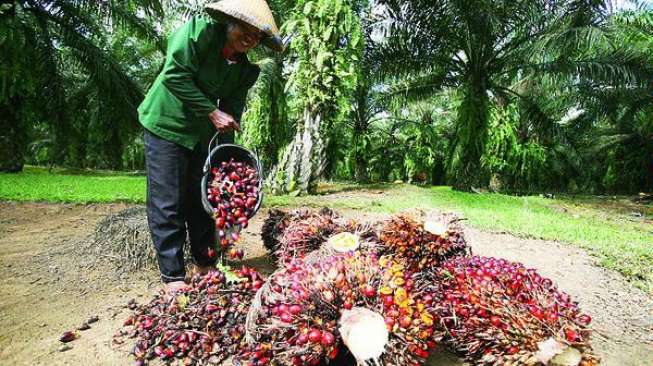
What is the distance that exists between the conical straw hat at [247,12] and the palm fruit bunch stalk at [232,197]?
741 mm

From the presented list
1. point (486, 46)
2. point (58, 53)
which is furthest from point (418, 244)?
point (58, 53)

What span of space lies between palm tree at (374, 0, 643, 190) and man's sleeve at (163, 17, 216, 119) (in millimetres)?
6972

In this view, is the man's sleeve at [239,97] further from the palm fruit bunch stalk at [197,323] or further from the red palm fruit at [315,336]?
the red palm fruit at [315,336]

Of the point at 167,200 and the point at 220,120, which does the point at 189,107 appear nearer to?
the point at 220,120

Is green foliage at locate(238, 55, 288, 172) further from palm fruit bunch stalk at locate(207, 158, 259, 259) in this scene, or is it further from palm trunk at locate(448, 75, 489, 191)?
palm fruit bunch stalk at locate(207, 158, 259, 259)

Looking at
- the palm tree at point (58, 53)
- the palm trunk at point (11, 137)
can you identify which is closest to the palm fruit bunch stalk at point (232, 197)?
the palm tree at point (58, 53)

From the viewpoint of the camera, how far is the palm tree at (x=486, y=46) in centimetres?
770


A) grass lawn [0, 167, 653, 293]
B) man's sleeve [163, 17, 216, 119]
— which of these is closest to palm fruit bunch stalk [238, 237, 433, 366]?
man's sleeve [163, 17, 216, 119]

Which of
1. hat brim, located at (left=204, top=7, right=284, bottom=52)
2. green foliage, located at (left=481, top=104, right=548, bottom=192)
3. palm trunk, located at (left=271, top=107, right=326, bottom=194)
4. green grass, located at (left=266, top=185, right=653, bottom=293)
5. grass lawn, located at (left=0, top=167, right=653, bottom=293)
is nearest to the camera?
hat brim, located at (left=204, top=7, right=284, bottom=52)

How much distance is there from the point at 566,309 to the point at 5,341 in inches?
95.4

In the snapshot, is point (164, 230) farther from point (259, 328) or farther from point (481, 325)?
point (481, 325)

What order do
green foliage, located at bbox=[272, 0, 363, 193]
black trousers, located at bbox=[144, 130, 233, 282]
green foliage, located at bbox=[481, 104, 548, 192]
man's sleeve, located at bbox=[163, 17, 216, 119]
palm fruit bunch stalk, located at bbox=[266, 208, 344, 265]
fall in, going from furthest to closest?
1. green foliage, located at bbox=[481, 104, 548, 192]
2. green foliage, located at bbox=[272, 0, 363, 193]
3. palm fruit bunch stalk, located at bbox=[266, 208, 344, 265]
4. black trousers, located at bbox=[144, 130, 233, 282]
5. man's sleeve, located at bbox=[163, 17, 216, 119]

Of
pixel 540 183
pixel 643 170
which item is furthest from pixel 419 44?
pixel 643 170

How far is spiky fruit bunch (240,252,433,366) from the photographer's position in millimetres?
1421
